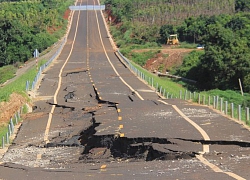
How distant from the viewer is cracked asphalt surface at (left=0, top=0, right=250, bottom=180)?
12797 mm

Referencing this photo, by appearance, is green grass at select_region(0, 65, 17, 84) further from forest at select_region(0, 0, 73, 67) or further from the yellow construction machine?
the yellow construction machine

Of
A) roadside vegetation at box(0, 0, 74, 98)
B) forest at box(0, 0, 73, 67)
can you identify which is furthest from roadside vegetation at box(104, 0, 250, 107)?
roadside vegetation at box(0, 0, 74, 98)

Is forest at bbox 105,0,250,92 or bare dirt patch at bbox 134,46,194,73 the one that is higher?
forest at bbox 105,0,250,92

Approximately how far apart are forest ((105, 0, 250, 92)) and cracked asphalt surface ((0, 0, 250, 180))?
2049cm

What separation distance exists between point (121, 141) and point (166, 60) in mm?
47605

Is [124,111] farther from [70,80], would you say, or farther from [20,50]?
[20,50]

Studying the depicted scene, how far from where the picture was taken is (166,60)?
6312cm

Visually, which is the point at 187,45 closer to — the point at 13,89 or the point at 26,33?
the point at 26,33

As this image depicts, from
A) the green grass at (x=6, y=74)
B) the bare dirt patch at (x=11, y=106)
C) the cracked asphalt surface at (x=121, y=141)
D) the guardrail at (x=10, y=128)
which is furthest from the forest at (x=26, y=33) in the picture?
the guardrail at (x=10, y=128)

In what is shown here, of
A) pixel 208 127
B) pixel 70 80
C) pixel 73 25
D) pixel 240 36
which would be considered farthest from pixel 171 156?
pixel 73 25

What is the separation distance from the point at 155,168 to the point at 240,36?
145ft

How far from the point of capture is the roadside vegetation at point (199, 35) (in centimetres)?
4838

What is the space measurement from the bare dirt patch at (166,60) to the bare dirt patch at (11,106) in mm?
35203

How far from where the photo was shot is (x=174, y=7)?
9850 centimetres
